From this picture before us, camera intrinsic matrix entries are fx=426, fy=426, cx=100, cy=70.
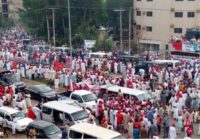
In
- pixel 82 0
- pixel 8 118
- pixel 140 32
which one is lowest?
pixel 8 118

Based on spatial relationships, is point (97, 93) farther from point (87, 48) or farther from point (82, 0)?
point (82, 0)

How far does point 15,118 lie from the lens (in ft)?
64.0

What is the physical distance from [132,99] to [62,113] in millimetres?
4097

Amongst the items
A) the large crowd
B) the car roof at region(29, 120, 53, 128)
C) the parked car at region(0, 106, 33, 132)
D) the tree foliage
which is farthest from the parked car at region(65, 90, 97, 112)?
the tree foliage

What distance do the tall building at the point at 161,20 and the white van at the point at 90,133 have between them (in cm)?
3344

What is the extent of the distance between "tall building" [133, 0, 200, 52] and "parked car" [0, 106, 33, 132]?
3093 centimetres

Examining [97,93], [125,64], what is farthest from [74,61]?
[97,93]

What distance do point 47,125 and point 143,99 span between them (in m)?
5.83

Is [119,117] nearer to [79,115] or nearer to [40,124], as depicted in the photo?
[79,115]

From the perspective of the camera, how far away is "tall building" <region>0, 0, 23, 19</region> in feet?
297

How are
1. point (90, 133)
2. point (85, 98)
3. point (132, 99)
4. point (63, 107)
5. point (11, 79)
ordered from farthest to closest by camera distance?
point (11, 79) → point (85, 98) → point (132, 99) → point (63, 107) → point (90, 133)

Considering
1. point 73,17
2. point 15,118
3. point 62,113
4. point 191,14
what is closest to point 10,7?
point 73,17

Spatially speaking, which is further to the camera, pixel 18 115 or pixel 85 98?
pixel 85 98

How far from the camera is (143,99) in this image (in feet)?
70.0
